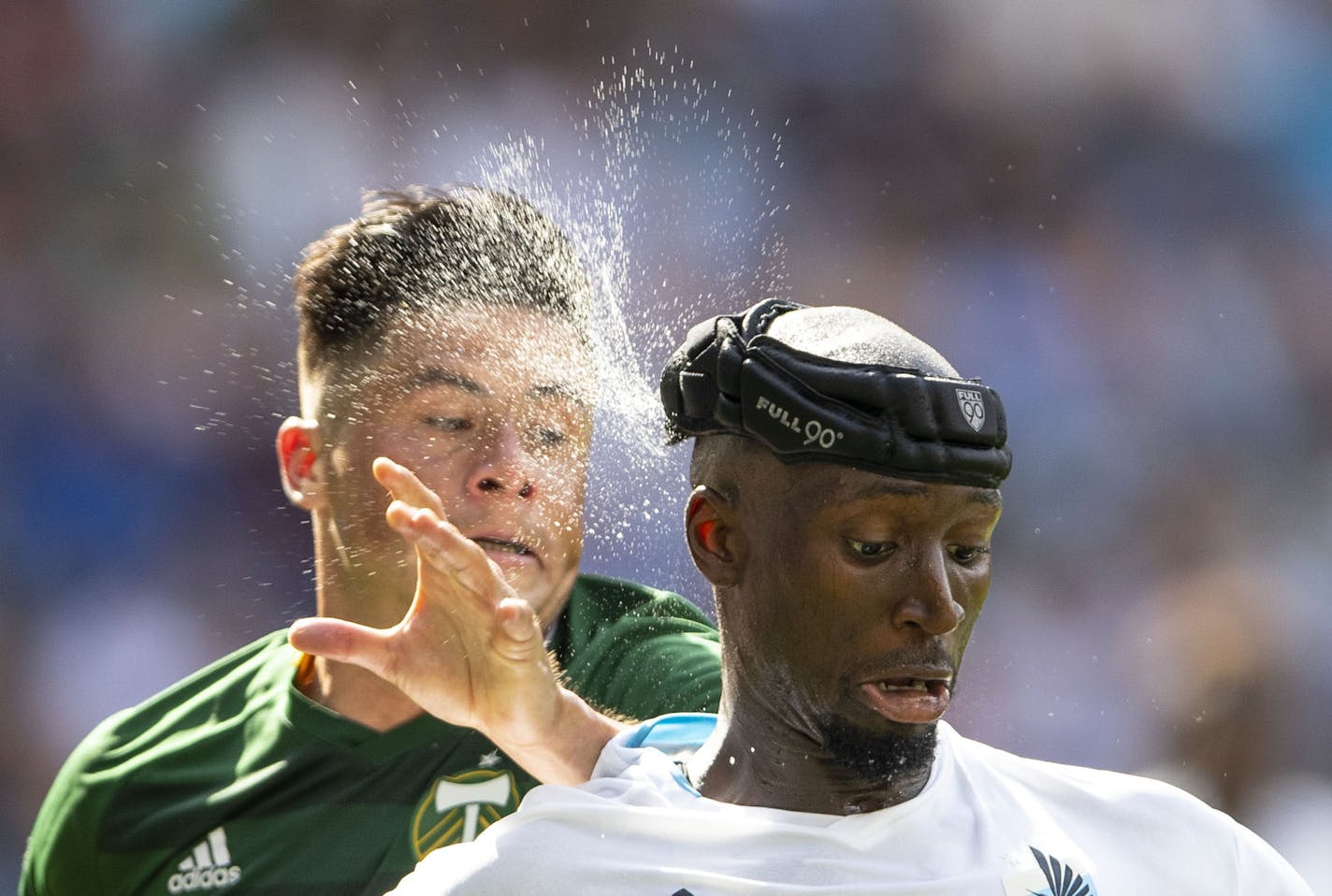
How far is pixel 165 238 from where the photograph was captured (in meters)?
5.62

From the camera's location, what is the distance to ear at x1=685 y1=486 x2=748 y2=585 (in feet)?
7.78

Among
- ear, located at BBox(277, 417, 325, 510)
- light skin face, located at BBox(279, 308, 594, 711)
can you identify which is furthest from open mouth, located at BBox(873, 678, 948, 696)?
ear, located at BBox(277, 417, 325, 510)

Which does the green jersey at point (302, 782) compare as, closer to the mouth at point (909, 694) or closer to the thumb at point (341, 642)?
the thumb at point (341, 642)

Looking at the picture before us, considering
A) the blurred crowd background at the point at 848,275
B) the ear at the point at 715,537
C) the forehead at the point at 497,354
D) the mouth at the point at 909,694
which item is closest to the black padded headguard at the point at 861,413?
the ear at the point at 715,537

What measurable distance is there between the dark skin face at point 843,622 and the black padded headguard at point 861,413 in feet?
0.10

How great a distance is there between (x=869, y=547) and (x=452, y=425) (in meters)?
1.41

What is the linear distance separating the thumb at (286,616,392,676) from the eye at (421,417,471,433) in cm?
90

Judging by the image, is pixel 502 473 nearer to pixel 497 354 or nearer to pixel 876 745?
pixel 497 354

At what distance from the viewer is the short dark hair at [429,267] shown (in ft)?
11.5

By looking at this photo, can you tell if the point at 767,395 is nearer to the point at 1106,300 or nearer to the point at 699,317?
the point at 699,317

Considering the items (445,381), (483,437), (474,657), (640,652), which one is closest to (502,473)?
(483,437)

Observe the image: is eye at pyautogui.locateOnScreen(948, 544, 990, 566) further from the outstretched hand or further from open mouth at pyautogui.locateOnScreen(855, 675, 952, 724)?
the outstretched hand

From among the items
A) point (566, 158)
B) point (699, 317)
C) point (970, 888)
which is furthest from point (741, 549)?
point (566, 158)

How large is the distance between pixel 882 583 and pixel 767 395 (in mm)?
302
